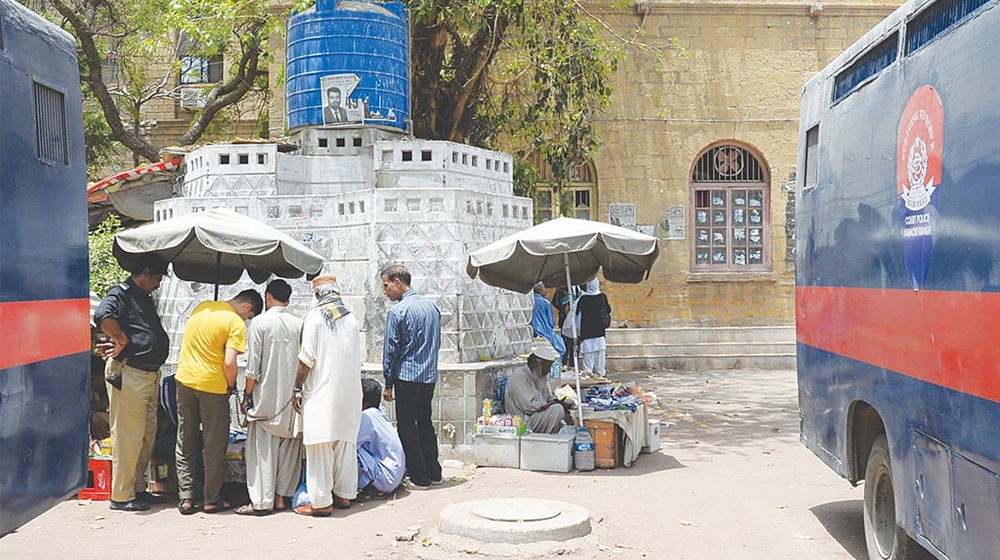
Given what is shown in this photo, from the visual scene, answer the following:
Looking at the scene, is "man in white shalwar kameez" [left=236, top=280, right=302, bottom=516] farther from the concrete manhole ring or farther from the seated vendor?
the seated vendor

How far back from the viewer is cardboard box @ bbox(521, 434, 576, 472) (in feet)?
29.2

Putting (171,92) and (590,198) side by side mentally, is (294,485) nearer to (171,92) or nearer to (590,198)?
(590,198)

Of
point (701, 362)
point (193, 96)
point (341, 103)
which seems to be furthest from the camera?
point (193, 96)

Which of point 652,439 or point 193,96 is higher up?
point 193,96

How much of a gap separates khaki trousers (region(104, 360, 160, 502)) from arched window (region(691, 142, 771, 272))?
1301 cm

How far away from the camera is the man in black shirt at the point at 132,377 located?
7.45 m

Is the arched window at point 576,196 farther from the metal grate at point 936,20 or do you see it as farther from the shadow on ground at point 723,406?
the metal grate at point 936,20

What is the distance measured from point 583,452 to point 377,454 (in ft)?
6.52

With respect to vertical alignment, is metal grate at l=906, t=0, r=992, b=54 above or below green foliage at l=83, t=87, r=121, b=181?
below

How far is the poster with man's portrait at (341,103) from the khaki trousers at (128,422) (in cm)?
425

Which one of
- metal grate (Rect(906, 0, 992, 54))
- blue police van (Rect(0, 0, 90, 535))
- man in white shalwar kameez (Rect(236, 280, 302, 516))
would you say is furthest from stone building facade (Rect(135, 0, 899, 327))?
blue police van (Rect(0, 0, 90, 535))

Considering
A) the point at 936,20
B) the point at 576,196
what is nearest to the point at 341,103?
the point at 936,20

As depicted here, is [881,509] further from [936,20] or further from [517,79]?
[517,79]

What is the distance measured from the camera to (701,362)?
18.1 m
